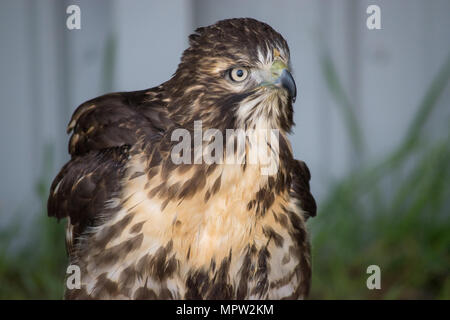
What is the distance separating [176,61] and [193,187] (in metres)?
1.39

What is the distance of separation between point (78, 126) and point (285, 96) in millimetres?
770

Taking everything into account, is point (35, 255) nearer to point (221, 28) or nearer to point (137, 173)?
point (137, 173)

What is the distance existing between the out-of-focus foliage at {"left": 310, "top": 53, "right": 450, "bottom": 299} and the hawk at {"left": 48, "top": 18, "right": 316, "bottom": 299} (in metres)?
1.35

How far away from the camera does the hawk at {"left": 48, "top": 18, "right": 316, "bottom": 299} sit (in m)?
1.69

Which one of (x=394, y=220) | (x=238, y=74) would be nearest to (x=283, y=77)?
(x=238, y=74)

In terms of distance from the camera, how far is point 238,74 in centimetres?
166

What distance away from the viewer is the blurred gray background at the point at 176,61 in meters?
3.06

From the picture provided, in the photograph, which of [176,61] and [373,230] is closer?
[176,61]

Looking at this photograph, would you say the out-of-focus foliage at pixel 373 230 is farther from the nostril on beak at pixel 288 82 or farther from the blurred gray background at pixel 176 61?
the nostril on beak at pixel 288 82

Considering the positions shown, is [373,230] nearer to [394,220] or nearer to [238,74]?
[394,220]

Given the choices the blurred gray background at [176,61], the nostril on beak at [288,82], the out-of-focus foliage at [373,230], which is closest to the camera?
the nostril on beak at [288,82]

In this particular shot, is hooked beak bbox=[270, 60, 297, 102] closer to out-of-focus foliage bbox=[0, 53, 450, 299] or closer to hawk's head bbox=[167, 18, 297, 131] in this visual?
hawk's head bbox=[167, 18, 297, 131]

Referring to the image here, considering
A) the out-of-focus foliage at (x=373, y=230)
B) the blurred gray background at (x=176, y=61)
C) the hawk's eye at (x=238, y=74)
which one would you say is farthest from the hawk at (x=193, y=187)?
the out-of-focus foliage at (x=373, y=230)

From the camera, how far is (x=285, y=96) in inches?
68.1
